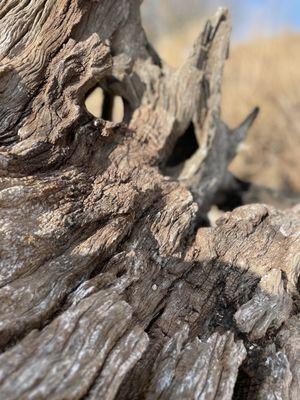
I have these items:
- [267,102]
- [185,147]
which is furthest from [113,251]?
[267,102]

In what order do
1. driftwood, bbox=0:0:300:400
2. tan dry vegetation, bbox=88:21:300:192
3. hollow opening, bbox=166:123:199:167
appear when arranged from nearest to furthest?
driftwood, bbox=0:0:300:400 → hollow opening, bbox=166:123:199:167 → tan dry vegetation, bbox=88:21:300:192

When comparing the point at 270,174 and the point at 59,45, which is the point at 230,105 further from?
the point at 59,45

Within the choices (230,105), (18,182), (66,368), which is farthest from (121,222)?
(230,105)

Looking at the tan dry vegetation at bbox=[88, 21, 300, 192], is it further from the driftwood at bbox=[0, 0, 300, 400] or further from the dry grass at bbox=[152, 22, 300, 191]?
the driftwood at bbox=[0, 0, 300, 400]

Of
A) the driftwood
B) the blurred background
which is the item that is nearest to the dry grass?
the blurred background

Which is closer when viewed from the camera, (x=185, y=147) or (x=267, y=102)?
(x=185, y=147)

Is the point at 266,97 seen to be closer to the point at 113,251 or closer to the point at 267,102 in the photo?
the point at 267,102
